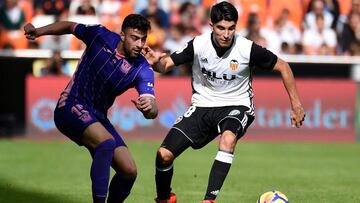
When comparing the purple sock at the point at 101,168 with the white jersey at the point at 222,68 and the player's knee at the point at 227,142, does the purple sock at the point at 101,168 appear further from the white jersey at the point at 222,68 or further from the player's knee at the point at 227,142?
the white jersey at the point at 222,68

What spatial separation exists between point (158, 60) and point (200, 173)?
4133 millimetres

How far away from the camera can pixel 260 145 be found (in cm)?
1761

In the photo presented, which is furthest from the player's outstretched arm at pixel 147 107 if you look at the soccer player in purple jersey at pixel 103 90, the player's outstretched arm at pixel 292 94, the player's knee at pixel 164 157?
the player's outstretched arm at pixel 292 94

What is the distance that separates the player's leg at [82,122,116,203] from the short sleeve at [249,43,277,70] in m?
2.03

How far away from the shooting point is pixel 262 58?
31.4ft

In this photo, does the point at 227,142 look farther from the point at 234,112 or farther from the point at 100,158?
the point at 100,158

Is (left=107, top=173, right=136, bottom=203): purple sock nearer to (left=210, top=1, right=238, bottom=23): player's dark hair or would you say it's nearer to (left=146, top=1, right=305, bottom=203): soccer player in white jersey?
(left=146, top=1, right=305, bottom=203): soccer player in white jersey

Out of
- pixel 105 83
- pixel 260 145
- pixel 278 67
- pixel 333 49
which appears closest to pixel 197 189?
pixel 278 67

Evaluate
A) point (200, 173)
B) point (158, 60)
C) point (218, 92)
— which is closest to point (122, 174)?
Answer: point (158, 60)

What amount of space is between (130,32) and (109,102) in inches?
30.0

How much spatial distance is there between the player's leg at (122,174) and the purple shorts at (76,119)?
0.12 metres

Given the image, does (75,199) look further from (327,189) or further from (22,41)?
(22,41)

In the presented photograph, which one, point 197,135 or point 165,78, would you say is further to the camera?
point 165,78

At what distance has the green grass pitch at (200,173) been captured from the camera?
10.9m
